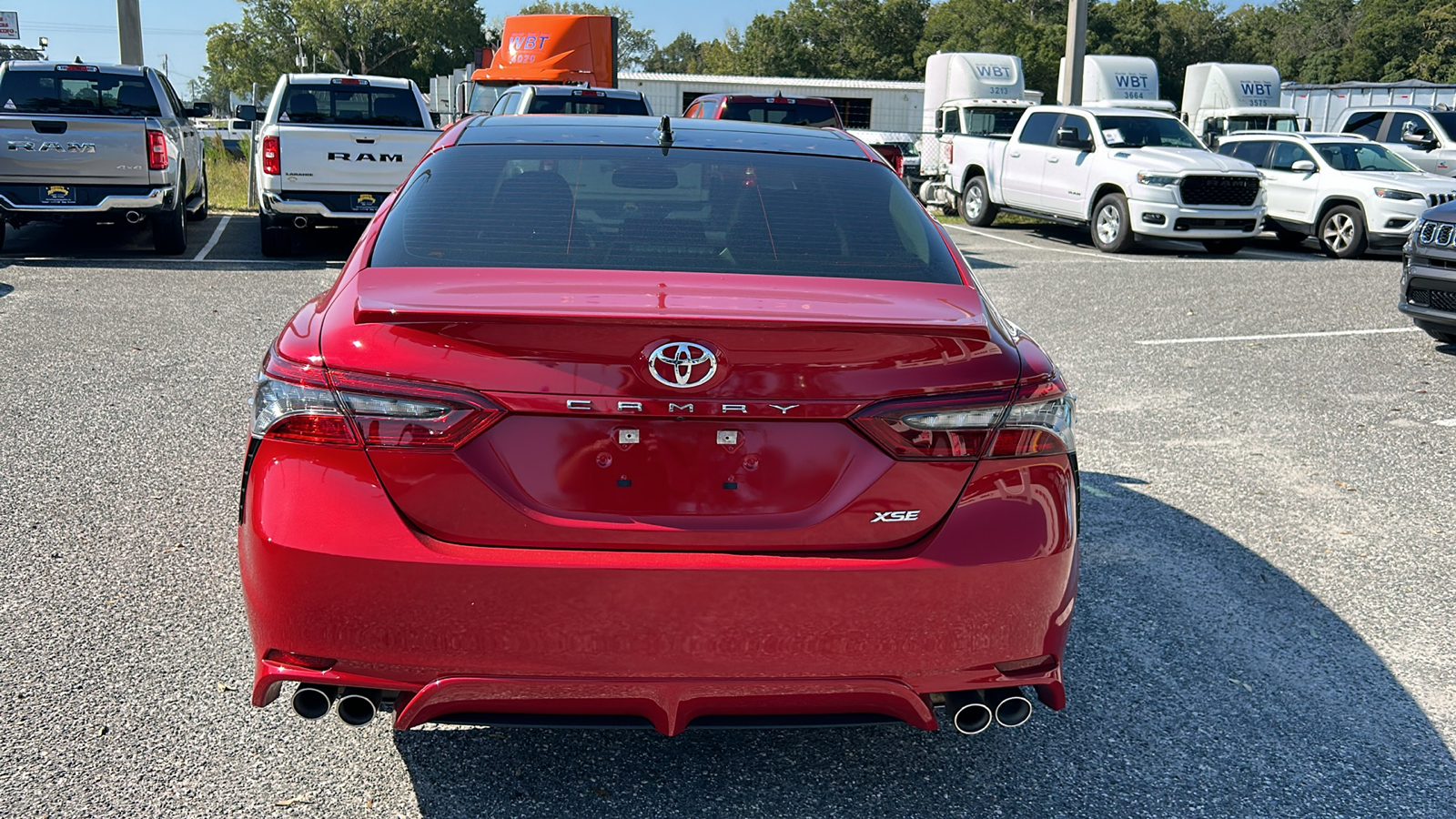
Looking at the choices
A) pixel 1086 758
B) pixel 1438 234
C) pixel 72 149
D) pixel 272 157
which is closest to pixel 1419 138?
pixel 1438 234

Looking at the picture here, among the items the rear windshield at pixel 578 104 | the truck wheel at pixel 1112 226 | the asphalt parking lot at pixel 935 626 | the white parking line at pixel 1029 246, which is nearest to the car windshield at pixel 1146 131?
the truck wheel at pixel 1112 226

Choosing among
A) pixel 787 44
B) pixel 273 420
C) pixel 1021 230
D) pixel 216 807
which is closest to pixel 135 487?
pixel 216 807

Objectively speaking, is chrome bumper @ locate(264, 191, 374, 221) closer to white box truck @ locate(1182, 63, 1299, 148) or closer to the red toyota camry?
the red toyota camry

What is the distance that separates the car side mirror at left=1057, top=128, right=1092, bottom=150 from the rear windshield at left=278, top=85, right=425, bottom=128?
865 cm

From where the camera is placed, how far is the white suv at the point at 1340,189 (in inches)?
619

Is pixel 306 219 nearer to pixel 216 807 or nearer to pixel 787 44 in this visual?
pixel 216 807

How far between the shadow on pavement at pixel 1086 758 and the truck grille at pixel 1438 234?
5976 mm

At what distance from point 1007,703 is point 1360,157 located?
1687 centimetres

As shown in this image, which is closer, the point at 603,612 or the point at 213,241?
the point at 603,612

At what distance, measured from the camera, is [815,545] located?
8.42 feet

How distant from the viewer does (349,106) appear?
45.5ft

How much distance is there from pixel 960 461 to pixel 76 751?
236 cm

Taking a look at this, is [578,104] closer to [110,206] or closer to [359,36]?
[110,206]

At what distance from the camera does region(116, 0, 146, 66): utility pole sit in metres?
19.6
